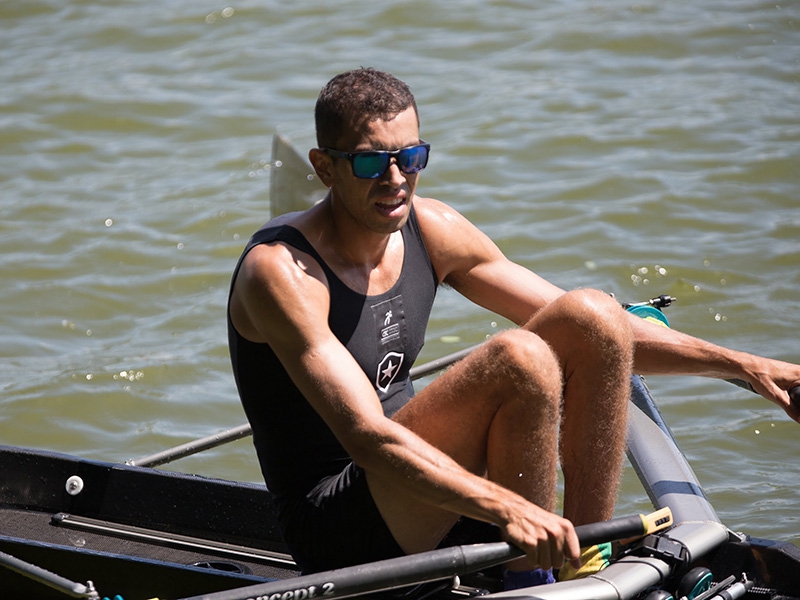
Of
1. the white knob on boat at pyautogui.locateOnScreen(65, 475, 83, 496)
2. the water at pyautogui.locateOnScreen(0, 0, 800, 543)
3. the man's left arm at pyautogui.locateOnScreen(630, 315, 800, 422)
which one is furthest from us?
the water at pyautogui.locateOnScreen(0, 0, 800, 543)

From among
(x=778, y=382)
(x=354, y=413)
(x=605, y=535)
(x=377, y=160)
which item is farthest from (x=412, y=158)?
(x=778, y=382)

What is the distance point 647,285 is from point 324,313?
14.4ft

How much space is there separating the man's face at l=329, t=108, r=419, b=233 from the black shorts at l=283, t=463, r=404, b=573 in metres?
0.73

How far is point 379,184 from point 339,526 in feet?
3.24

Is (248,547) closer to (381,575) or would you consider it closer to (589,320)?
(381,575)

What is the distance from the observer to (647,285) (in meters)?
7.06

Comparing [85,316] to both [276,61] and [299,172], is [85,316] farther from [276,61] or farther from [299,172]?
[276,61]

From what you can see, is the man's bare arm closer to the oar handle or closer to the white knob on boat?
the oar handle

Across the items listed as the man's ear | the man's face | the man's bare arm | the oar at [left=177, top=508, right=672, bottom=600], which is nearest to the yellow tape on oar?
the man's bare arm

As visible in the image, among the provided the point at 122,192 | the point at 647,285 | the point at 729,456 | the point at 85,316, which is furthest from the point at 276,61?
the point at 729,456

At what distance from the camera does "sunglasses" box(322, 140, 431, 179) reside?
312cm

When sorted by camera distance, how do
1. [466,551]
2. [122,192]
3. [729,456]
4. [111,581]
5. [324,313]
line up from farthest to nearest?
1. [122,192]
2. [729,456]
3. [111,581]
4. [324,313]
5. [466,551]

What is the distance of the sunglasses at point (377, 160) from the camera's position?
3123 mm

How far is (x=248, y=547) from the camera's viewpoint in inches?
158
